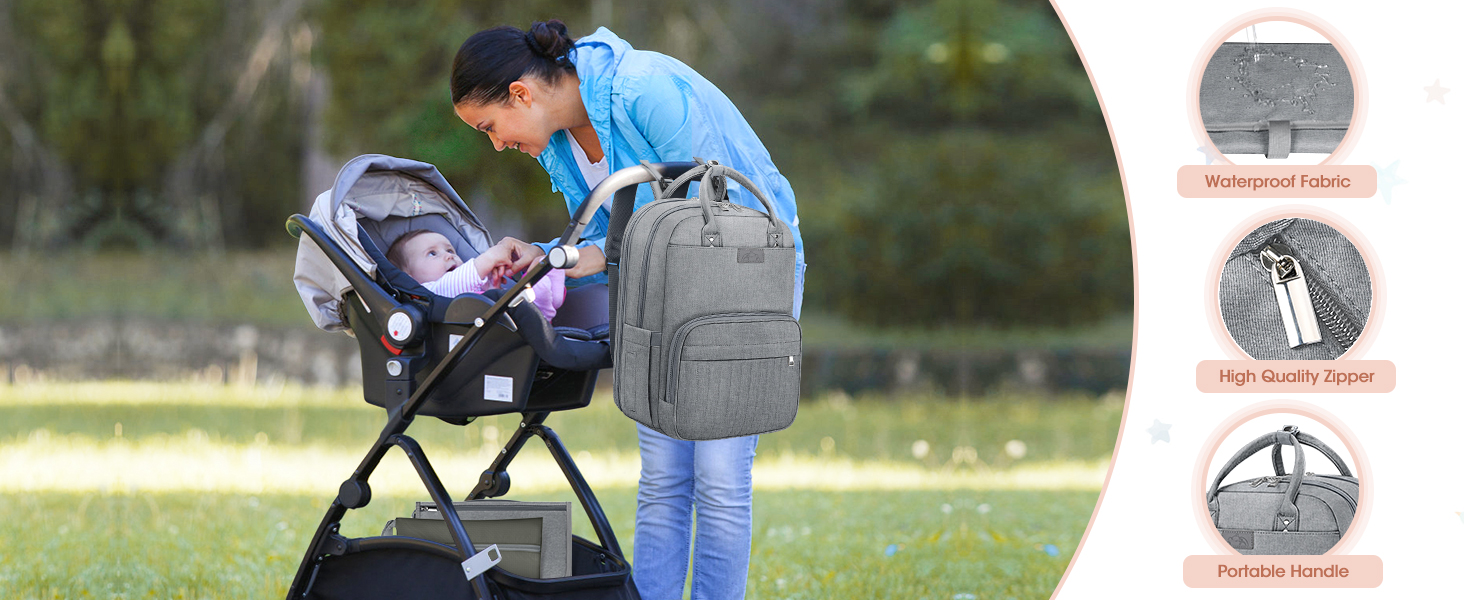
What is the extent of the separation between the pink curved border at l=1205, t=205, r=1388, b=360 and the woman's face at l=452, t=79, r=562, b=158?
167 cm

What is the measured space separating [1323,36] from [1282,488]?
1117 millimetres

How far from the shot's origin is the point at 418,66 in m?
8.01

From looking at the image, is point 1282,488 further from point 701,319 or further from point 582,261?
point 582,261

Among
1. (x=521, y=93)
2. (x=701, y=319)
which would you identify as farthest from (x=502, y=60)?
(x=701, y=319)

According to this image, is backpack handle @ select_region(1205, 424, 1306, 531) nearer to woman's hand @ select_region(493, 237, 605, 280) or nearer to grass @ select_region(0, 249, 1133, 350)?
woman's hand @ select_region(493, 237, 605, 280)

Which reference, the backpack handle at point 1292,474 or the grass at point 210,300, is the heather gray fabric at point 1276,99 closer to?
the backpack handle at point 1292,474

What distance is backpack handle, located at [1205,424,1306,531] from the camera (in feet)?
9.11

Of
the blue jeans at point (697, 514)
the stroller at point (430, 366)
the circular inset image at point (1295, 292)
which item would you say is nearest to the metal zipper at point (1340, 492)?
the circular inset image at point (1295, 292)

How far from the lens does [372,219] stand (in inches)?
107

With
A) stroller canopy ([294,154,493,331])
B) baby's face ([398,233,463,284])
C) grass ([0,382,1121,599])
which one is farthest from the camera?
grass ([0,382,1121,599])

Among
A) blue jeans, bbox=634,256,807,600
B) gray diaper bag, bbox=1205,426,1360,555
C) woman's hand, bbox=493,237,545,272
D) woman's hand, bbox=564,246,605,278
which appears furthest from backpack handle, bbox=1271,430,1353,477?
woman's hand, bbox=493,237,545,272

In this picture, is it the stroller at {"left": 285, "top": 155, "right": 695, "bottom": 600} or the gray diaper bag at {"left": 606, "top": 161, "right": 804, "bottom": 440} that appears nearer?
the gray diaper bag at {"left": 606, "top": 161, "right": 804, "bottom": 440}

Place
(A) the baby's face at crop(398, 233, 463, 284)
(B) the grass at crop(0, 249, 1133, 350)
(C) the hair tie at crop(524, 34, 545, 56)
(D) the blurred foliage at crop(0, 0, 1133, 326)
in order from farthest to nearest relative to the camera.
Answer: (B) the grass at crop(0, 249, 1133, 350) < (D) the blurred foliage at crop(0, 0, 1133, 326) < (A) the baby's face at crop(398, 233, 463, 284) < (C) the hair tie at crop(524, 34, 545, 56)

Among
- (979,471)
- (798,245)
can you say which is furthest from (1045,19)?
(798,245)
